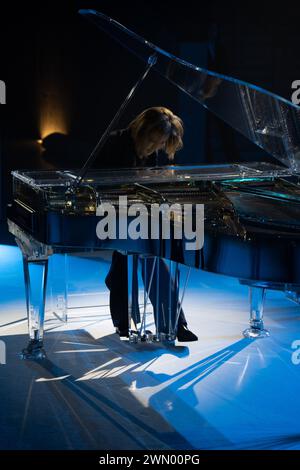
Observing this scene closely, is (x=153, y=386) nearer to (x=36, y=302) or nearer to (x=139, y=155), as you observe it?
(x=36, y=302)

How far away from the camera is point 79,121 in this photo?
6629mm

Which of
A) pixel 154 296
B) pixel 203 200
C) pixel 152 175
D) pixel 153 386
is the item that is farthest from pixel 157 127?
pixel 153 386

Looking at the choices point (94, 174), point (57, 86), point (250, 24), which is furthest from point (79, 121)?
point (94, 174)

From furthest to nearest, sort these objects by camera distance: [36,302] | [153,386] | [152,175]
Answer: [152,175]
[36,302]
[153,386]

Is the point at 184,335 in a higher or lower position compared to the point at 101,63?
lower

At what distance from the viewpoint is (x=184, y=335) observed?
352 cm

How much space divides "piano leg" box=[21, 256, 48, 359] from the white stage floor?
0.24ft

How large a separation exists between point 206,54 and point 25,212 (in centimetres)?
381

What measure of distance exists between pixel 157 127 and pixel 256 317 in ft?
3.38

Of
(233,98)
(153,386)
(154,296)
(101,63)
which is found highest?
(101,63)

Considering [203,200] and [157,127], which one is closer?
[203,200]

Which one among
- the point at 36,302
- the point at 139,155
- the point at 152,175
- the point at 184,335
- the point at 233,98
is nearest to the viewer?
the point at 36,302
